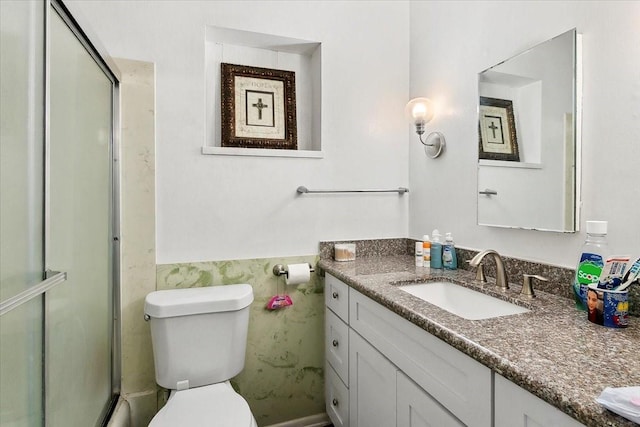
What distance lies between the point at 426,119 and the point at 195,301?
143 cm

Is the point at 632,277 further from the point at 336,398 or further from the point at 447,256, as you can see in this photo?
the point at 336,398

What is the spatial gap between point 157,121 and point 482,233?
5.18 feet

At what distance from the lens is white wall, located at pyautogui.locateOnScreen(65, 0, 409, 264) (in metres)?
1.66

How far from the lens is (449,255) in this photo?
1.67m

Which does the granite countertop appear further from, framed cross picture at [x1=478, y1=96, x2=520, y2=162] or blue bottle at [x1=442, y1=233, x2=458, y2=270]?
framed cross picture at [x1=478, y1=96, x2=520, y2=162]

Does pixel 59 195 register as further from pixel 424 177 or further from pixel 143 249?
pixel 424 177

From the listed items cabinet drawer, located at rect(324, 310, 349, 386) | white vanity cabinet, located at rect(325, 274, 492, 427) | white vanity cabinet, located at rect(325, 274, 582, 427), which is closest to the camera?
white vanity cabinet, located at rect(325, 274, 582, 427)

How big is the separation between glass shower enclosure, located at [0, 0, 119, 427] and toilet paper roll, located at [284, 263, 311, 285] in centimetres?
80

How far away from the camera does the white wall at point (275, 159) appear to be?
5.46ft

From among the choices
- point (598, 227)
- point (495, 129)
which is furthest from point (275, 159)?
point (598, 227)

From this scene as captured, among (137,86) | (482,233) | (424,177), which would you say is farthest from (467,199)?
(137,86)

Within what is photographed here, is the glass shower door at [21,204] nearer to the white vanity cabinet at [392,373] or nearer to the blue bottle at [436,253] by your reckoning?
the white vanity cabinet at [392,373]

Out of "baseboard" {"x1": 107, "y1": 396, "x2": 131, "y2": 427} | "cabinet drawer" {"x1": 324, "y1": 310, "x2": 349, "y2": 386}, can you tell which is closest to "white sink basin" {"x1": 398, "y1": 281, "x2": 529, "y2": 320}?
"cabinet drawer" {"x1": 324, "y1": 310, "x2": 349, "y2": 386}

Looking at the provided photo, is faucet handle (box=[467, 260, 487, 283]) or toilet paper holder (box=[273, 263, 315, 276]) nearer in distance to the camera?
faucet handle (box=[467, 260, 487, 283])
